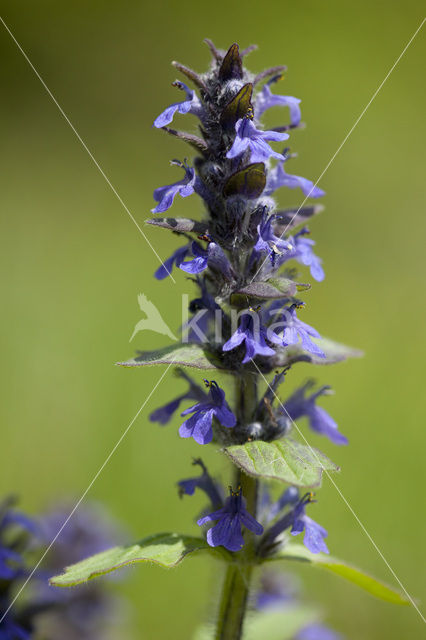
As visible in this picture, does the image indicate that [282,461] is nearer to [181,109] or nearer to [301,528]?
[301,528]

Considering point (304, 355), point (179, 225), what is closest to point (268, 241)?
point (179, 225)

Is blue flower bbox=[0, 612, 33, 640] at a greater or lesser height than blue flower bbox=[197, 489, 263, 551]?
lesser

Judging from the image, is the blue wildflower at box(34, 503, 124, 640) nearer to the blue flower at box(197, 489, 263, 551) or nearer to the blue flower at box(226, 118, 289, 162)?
the blue flower at box(197, 489, 263, 551)

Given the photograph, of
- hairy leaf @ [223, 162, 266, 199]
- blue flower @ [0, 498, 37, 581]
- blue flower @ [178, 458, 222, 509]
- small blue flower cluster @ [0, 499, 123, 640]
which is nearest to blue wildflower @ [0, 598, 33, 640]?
small blue flower cluster @ [0, 499, 123, 640]

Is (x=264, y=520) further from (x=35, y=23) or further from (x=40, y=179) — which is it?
(x=35, y=23)

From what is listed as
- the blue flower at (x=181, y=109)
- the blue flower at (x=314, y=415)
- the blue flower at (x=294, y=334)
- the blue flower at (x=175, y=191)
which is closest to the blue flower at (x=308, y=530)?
the blue flower at (x=314, y=415)

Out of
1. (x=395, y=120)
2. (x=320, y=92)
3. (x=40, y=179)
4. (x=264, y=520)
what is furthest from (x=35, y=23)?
(x=264, y=520)
